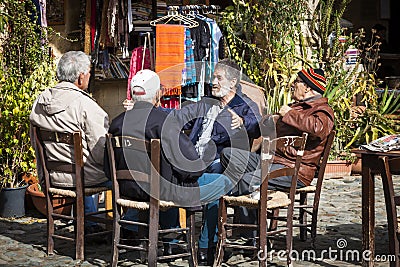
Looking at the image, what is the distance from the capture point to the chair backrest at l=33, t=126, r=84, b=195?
18.8ft

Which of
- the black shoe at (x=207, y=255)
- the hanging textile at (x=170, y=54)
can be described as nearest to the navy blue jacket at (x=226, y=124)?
the black shoe at (x=207, y=255)

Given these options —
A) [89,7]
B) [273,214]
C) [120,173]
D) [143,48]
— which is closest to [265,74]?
[143,48]

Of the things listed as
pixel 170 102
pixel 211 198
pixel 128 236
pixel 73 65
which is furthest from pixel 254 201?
pixel 170 102

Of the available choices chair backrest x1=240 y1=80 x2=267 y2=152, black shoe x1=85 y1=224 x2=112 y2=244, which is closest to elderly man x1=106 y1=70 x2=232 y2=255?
black shoe x1=85 y1=224 x2=112 y2=244

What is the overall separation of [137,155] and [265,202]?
93cm

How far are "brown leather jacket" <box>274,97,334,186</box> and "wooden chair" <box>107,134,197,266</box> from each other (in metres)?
1.11

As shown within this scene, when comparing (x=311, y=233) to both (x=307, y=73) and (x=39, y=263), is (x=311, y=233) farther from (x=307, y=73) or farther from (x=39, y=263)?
(x=39, y=263)

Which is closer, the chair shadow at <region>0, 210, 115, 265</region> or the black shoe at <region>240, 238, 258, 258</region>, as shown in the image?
the black shoe at <region>240, 238, 258, 258</region>

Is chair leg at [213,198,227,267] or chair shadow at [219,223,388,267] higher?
chair leg at [213,198,227,267]

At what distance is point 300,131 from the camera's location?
20.2 feet

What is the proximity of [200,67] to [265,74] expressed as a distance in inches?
38.9

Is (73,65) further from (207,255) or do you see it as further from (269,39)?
(269,39)

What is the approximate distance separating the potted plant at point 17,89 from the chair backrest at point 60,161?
4.32 ft

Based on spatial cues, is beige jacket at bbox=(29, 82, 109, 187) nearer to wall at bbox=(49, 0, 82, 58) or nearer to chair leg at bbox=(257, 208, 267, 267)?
chair leg at bbox=(257, 208, 267, 267)
